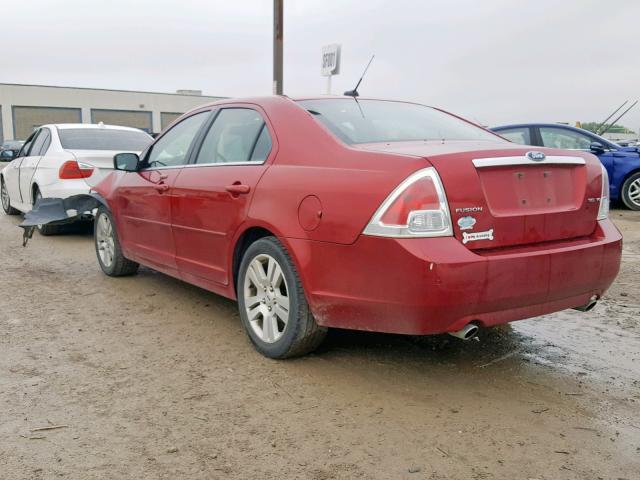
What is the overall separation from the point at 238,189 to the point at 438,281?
1.53 metres

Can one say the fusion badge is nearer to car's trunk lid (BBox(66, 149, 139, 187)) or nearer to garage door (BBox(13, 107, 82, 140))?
car's trunk lid (BBox(66, 149, 139, 187))

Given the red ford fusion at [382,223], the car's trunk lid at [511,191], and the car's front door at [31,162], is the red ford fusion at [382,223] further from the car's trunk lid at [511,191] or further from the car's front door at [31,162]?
the car's front door at [31,162]

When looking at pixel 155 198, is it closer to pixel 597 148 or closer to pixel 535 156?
pixel 535 156

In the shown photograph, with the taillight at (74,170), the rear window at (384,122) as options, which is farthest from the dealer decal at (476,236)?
the taillight at (74,170)

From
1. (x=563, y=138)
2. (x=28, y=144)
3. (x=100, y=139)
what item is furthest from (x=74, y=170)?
(x=563, y=138)

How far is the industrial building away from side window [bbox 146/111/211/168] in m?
53.8

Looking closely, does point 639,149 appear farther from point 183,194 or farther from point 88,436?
point 88,436

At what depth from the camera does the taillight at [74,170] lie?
768 cm

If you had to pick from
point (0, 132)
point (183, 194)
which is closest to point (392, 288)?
point (183, 194)

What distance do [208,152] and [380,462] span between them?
8.66 feet

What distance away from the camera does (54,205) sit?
266 inches

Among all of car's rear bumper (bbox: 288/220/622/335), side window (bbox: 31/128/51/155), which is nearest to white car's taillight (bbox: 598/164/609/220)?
car's rear bumper (bbox: 288/220/622/335)

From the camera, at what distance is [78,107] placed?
56.2 m

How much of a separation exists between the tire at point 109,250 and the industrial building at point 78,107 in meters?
52.8
